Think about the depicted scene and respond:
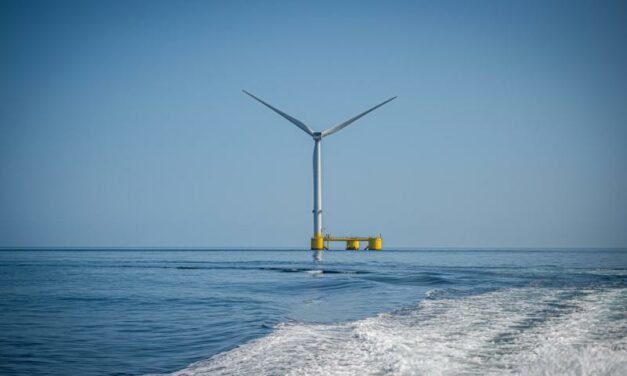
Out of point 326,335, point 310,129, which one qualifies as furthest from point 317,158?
point 326,335

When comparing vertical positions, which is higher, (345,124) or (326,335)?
(345,124)

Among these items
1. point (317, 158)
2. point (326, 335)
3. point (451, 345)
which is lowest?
point (326, 335)

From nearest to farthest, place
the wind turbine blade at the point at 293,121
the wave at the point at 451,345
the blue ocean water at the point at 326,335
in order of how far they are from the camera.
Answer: the wave at the point at 451,345
the blue ocean water at the point at 326,335
the wind turbine blade at the point at 293,121

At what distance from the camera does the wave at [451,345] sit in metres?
8.63

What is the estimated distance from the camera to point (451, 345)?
414 inches

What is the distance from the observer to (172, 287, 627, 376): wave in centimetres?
863

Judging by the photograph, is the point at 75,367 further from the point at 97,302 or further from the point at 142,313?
the point at 97,302

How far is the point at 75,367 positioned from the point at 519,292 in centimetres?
1906

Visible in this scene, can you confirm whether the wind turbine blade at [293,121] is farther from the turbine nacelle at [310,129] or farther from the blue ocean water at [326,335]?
the blue ocean water at [326,335]

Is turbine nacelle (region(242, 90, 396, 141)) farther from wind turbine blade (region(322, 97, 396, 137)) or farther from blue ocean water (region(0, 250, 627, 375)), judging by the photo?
blue ocean water (region(0, 250, 627, 375))

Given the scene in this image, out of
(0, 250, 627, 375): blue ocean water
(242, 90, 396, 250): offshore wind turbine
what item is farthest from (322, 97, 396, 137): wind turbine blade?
(0, 250, 627, 375): blue ocean water

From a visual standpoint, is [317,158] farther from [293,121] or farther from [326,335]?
[326,335]

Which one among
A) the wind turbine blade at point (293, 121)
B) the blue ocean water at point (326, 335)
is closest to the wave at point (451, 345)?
the blue ocean water at point (326, 335)

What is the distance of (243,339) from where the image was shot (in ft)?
44.2
